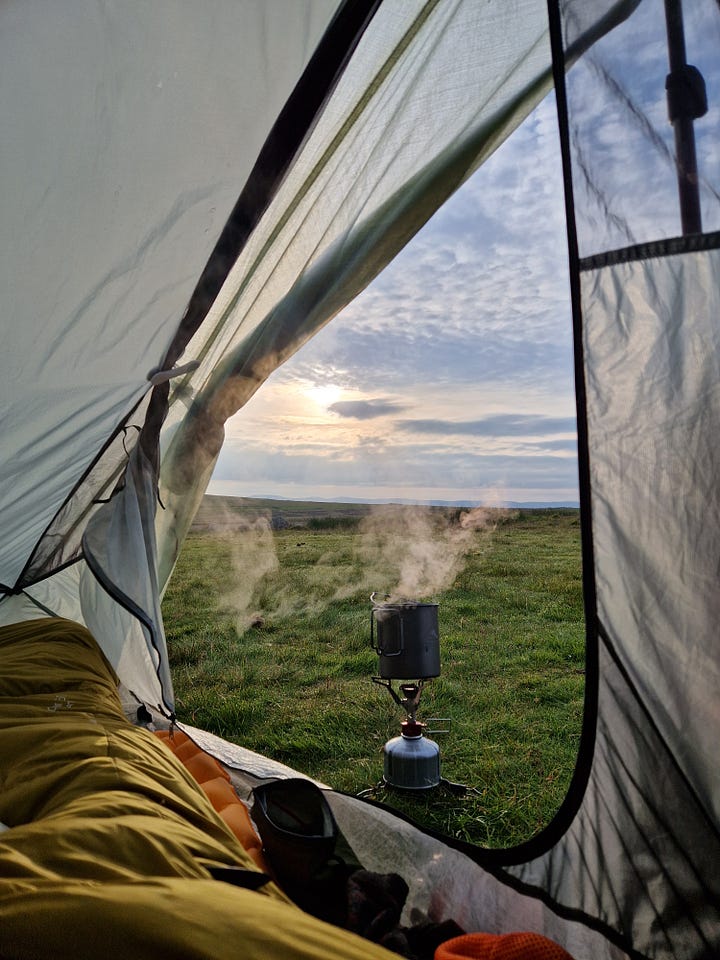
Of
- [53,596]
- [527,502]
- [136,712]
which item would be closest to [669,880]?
[136,712]

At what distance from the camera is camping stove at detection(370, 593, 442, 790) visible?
5.98 feet

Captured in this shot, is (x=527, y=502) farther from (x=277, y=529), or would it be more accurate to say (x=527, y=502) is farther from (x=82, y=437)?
(x=82, y=437)

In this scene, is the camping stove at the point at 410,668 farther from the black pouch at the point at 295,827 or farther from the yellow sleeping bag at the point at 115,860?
the yellow sleeping bag at the point at 115,860

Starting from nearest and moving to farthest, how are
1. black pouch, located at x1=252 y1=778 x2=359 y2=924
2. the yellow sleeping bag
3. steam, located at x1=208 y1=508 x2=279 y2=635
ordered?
the yellow sleeping bag < black pouch, located at x1=252 y1=778 x2=359 y2=924 < steam, located at x1=208 y1=508 x2=279 y2=635

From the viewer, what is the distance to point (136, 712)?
1.95 meters

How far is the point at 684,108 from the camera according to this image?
82 cm

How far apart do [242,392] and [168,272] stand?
0.31 meters

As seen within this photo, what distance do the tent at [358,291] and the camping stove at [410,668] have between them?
0.33 m

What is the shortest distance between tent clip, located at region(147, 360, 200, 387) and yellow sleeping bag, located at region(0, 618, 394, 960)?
738mm

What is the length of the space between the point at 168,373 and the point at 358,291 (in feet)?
1.65

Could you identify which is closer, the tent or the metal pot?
the tent

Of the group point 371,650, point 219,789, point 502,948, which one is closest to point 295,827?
point 219,789

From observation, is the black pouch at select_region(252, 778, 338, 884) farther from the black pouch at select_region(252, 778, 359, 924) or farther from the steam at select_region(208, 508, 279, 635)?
the steam at select_region(208, 508, 279, 635)

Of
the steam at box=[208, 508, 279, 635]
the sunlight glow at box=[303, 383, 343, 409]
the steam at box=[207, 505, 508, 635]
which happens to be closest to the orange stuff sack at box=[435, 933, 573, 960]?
the sunlight glow at box=[303, 383, 343, 409]
